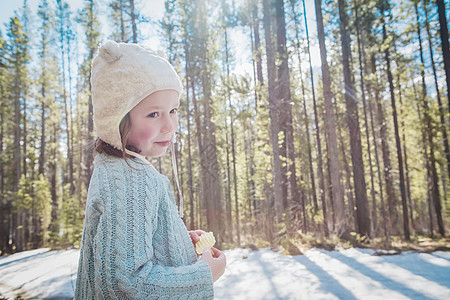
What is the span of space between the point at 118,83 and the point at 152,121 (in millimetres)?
225

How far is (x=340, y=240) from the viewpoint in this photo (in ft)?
29.3

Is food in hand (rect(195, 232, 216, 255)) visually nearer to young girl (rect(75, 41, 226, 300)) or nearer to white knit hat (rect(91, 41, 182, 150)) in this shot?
young girl (rect(75, 41, 226, 300))

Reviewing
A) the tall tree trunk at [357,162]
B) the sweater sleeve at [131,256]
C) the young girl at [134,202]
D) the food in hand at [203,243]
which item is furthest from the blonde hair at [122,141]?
the tall tree trunk at [357,162]

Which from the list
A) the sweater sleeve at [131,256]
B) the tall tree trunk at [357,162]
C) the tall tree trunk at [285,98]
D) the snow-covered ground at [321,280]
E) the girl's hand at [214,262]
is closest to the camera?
the sweater sleeve at [131,256]

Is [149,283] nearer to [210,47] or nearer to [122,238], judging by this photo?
[122,238]

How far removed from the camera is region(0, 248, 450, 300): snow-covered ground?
140 inches

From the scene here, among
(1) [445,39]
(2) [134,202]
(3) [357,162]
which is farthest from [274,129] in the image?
(2) [134,202]

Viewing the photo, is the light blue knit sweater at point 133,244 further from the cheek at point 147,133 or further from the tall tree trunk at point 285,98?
the tall tree trunk at point 285,98

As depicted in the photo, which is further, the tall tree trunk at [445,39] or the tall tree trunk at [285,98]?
the tall tree trunk at [285,98]

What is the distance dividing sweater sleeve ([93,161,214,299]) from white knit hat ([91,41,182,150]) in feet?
0.89

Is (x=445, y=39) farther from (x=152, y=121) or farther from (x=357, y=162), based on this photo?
(x=152, y=121)

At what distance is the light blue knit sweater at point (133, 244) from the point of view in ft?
2.88

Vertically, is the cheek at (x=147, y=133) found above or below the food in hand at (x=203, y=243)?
above

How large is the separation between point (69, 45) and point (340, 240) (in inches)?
847
